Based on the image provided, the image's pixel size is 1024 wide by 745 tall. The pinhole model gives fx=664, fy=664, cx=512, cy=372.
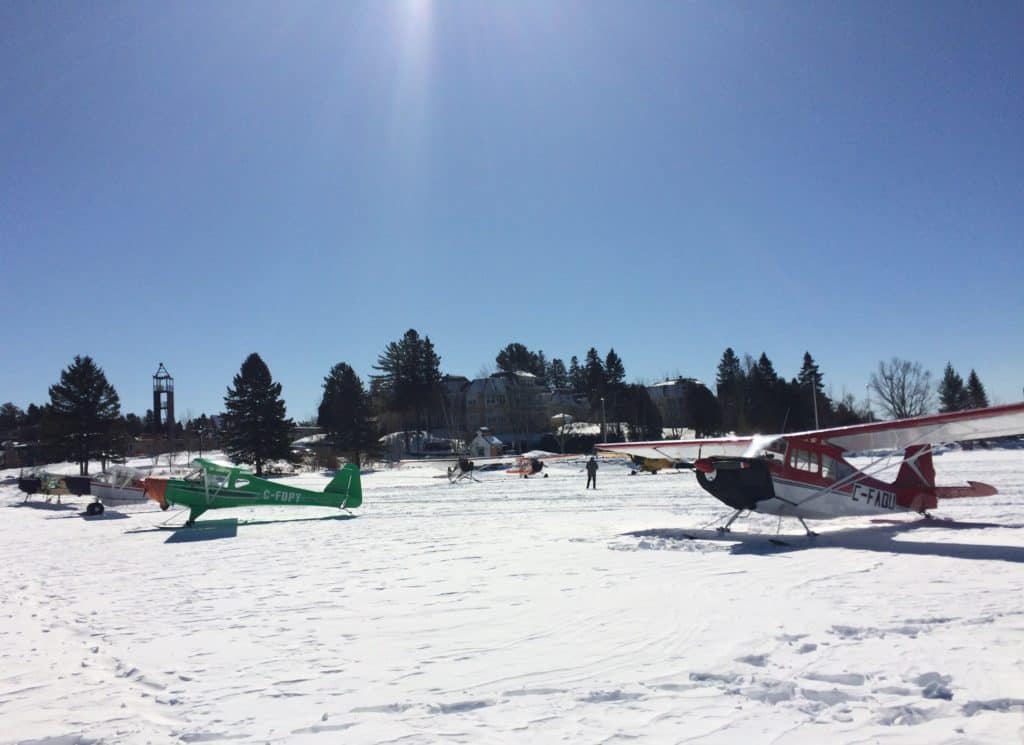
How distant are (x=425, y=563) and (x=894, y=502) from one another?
916 cm

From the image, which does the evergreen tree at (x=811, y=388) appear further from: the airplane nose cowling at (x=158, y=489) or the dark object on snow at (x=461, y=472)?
the airplane nose cowling at (x=158, y=489)

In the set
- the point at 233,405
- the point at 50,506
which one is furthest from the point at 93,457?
the point at 50,506

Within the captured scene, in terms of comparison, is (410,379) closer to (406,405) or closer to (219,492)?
(406,405)

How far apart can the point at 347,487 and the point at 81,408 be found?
3440 cm

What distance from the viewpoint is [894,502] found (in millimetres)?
12750

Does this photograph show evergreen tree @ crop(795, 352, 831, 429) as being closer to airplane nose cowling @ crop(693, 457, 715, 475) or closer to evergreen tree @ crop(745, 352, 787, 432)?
evergreen tree @ crop(745, 352, 787, 432)

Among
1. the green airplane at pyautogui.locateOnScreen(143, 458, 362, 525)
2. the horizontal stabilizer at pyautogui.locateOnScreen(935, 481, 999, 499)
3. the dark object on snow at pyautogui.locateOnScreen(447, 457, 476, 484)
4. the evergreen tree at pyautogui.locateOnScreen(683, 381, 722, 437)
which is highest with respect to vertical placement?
the evergreen tree at pyautogui.locateOnScreen(683, 381, 722, 437)

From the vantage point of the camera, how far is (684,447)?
14750 mm

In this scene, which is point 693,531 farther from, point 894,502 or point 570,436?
point 570,436

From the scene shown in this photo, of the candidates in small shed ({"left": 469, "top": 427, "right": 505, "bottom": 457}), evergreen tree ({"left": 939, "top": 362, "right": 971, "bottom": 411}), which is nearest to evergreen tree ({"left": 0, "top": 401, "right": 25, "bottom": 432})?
small shed ({"left": 469, "top": 427, "right": 505, "bottom": 457})

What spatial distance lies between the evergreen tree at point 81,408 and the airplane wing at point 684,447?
4042 centimetres

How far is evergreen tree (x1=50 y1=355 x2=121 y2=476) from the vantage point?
43.1 metres

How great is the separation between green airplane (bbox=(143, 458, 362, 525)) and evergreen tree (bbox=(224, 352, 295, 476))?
29351 millimetres

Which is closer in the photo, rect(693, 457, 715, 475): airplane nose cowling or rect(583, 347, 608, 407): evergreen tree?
rect(693, 457, 715, 475): airplane nose cowling
